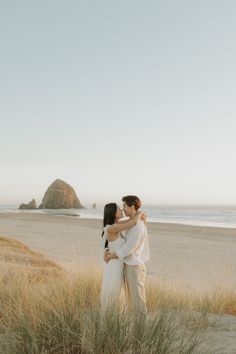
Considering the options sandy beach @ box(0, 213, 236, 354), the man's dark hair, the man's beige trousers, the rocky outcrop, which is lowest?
sandy beach @ box(0, 213, 236, 354)

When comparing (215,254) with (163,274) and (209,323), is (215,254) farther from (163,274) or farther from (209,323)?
(209,323)

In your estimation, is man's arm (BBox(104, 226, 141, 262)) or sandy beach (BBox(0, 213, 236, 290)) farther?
sandy beach (BBox(0, 213, 236, 290))

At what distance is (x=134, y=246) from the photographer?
17.4 feet

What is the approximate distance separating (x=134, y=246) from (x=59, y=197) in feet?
365

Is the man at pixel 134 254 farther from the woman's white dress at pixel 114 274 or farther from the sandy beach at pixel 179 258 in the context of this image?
the sandy beach at pixel 179 258

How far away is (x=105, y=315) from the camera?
411cm

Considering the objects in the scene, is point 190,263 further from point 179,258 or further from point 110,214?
point 110,214

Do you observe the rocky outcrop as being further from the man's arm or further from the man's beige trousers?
the man's arm

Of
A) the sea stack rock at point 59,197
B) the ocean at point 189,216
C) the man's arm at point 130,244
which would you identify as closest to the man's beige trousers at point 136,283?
the man's arm at point 130,244

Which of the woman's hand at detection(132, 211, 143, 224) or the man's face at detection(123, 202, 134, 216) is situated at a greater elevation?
the man's face at detection(123, 202, 134, 216)

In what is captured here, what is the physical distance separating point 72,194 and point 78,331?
4658 inches

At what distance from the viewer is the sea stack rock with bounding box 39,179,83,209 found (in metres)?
114

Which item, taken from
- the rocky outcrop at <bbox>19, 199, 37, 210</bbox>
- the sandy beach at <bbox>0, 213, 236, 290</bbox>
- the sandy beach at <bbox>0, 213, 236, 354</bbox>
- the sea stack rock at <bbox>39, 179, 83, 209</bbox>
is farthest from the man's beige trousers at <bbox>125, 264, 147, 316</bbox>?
the sea stack rock at <bbox>39, 179, 83, 209</bbox>

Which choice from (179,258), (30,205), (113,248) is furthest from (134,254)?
(30,205)
